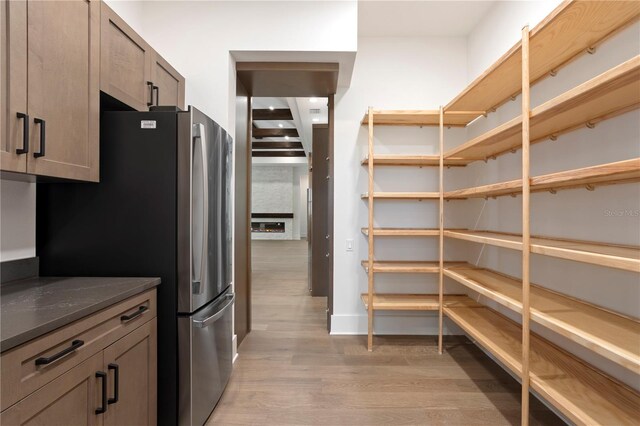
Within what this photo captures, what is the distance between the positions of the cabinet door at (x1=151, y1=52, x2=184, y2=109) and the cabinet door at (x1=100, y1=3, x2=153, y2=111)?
0.07 metres

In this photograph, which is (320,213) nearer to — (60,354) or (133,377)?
(133,377)

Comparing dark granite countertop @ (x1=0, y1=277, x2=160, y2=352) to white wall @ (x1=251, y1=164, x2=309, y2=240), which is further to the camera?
white wall @ (x1=251, y1=164, x2=309, y2=240)

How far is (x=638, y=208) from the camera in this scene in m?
1.46

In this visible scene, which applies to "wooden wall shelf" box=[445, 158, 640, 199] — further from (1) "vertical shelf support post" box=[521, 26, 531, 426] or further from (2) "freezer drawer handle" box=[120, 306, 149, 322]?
(2) "freezer drawer handle" box=[120, 306, 149, 322]

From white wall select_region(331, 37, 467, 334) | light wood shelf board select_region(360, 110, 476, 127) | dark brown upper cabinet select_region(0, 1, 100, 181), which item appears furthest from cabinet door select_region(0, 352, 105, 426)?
light wood shelf board select_region(360, 110, 476, 127)

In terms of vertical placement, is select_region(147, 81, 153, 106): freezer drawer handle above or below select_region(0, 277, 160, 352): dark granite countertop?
above

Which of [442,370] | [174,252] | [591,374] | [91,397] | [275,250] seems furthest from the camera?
[275,250]

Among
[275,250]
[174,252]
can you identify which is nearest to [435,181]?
[174,252]

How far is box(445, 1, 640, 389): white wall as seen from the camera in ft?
4.95

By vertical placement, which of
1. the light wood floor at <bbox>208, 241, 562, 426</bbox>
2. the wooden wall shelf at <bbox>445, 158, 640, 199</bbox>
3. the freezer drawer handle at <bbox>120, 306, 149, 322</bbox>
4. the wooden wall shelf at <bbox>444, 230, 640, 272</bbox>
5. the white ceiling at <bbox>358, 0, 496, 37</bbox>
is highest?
the white ceiling at <bbox>358, 0, 496, 37</bbox>

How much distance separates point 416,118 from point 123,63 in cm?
231

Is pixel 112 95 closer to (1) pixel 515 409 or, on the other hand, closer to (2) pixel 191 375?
(2) pixel 191 375

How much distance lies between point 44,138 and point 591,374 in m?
2.74

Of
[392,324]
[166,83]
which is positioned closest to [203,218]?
[166,83]
